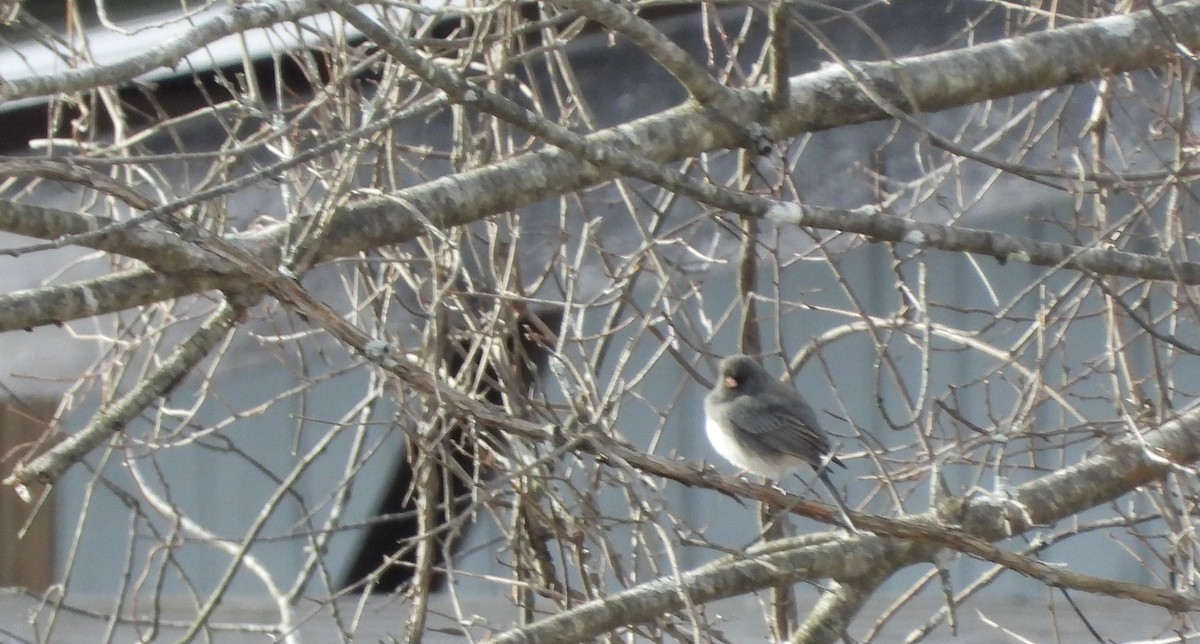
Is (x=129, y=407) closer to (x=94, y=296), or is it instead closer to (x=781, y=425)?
(x=94, y=296)

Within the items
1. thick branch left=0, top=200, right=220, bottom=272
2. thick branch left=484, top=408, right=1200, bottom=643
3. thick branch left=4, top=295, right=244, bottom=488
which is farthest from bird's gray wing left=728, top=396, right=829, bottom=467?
thick branch left=0, top=200, right=220, bottom=272

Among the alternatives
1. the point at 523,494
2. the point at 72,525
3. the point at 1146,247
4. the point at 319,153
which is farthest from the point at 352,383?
the point at 319,153

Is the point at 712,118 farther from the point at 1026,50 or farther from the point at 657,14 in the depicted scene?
the point at 657,14

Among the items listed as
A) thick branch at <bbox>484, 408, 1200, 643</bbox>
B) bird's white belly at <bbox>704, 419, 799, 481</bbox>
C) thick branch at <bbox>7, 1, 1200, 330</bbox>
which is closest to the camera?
thick branch at <bbox>7, 1, 1200, 330</bbox>

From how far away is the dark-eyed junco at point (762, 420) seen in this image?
3.62 m

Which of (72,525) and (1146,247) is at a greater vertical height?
(1146,247)

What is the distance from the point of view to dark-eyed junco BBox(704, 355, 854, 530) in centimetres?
362

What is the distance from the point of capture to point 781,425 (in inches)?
143

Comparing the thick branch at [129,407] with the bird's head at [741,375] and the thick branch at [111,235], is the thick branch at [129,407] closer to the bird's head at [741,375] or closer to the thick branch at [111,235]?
the thick branch at [111,235]

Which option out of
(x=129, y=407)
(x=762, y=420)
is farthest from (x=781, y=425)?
(x=129, y=407)

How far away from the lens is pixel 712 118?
2387 mm

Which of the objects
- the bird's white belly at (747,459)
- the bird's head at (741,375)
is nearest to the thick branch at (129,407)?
the bird's head at (741,375)

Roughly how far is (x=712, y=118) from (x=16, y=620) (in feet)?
13.7

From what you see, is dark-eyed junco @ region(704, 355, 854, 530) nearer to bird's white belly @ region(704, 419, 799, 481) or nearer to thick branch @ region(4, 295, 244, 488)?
bird's white belly @ region(704, 419, 799, 481)
